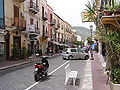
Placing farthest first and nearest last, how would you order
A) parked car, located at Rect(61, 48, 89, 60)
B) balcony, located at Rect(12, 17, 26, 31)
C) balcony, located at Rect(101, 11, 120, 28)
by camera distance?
parked car, located at Rect(61, 48, 89, 60) → balcony, located at Rect(12, 17, 26, 31) → balcony, located at Rect(101, 11, 120, 28)

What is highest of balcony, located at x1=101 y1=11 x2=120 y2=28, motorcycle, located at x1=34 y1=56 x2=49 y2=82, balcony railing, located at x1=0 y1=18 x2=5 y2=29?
balcony railing, located at x1=0 y1=18 x2=5 y2=29

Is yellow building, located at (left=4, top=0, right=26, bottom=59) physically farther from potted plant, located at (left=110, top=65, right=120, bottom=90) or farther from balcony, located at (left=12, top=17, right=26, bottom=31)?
potted plant, located at (left=110, top=65, right=120, bottom=90)

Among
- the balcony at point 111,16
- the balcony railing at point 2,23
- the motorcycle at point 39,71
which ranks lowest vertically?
the motorcycle at point 39,71

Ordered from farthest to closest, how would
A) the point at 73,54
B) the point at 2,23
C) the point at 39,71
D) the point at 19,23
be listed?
the point at 73,54 < the point at 19,23 < the point at 2,23 < the point at 39,71

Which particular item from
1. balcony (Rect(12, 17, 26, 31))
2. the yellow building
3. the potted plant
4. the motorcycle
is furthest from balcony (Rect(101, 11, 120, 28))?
balcony (Rect(12, 17, 26, 31))

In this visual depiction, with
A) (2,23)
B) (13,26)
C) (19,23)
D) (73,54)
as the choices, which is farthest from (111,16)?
(73,54)

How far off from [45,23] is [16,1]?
51.3 feet

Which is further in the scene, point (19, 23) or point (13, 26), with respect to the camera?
point (19, 23)

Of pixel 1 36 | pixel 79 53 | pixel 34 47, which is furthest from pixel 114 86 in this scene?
pixel 34 47

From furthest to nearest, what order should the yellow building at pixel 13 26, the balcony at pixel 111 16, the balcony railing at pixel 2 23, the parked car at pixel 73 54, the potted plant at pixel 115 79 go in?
the parked car at pixel 73 54 < the yellow building at pixel 13 26 < the balcony railing at pixel 2 23 < the balcony at pixel 111 16 < the potted plant at pixel 115 79

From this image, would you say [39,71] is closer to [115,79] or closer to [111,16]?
[115,79]

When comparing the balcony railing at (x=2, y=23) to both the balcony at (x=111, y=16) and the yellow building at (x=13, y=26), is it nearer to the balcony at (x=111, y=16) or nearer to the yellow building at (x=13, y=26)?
the yellow building at (x=13, y=26)

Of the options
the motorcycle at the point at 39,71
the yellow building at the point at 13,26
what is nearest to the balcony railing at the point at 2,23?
the yellow building at the point at 13,26

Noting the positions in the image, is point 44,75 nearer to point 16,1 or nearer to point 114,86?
point 114,86
